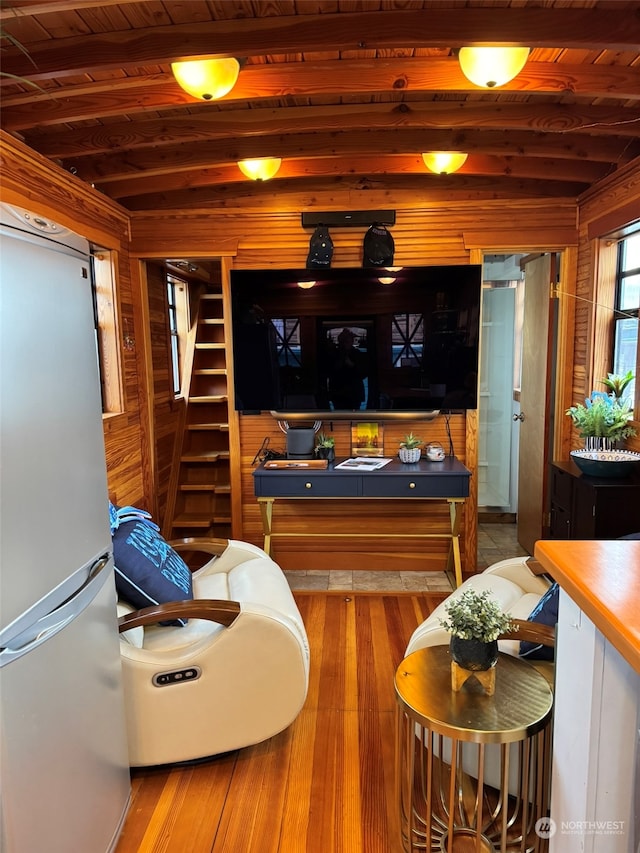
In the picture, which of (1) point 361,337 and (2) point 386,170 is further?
Result: (1) point 361,337

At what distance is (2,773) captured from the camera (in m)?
1.13

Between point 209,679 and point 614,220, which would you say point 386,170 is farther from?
point 209,679

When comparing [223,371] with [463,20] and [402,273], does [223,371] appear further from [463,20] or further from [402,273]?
[463,20]

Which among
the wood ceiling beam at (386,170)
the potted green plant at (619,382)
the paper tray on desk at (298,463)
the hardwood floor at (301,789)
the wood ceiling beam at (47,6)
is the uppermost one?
the wood ceiling beam at (386,170)

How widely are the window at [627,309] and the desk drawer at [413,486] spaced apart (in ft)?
3.58

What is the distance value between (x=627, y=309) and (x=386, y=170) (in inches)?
64.2

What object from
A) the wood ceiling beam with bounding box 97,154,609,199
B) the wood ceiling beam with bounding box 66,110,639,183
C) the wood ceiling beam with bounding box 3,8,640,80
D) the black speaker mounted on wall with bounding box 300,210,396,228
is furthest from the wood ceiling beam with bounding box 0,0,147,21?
the black speaker mounted on wall with bounding box 300,210,396,228

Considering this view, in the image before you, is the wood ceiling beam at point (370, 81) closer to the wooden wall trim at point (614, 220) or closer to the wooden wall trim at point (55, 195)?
the wooden wall trim at point (55, 195)

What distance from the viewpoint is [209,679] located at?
1.91 metres

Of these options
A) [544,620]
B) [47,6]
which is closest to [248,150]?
[47,6]

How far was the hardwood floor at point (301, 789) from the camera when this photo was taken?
171 centimetres

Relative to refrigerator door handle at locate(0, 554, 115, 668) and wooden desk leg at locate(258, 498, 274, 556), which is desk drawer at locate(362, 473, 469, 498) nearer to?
wooden desk leg at locate(258, 498, 274, 556)

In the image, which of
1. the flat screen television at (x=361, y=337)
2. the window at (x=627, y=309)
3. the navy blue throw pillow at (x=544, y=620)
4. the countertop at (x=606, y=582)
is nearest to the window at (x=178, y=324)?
the flat screen television at (x=361, y=337)

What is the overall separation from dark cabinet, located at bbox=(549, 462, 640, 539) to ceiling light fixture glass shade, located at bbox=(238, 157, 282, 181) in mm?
2363
